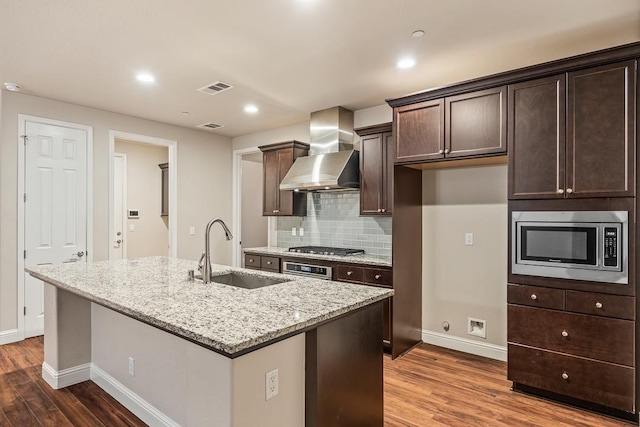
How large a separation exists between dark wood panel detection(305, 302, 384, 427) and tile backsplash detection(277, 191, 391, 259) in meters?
2.01

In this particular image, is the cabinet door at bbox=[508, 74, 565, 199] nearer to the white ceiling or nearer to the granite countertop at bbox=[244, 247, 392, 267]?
the white ceiling

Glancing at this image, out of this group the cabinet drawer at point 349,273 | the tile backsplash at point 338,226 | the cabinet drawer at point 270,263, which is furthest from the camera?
the cabinet drawer at point 270,263

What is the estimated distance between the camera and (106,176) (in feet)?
14.5

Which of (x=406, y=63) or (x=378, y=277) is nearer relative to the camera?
(x=406, y=63)

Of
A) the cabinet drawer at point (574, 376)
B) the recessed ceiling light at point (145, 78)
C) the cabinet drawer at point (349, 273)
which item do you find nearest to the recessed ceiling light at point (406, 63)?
the cabinet drawer at point (349, 273)

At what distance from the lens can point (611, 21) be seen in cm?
234

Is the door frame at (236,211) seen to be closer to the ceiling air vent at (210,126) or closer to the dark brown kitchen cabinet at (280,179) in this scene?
the ceiling air vent at (210,126)

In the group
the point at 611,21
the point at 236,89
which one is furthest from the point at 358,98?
the point at 611,21

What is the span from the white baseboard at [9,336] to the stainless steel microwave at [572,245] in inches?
192

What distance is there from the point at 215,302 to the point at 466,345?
9.27ft

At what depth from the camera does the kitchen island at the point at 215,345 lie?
1436 millimetres

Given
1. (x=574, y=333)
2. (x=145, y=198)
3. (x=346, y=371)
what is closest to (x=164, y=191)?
(x=145, y=198)

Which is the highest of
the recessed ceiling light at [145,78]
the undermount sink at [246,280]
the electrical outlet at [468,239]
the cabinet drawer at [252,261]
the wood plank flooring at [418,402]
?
the recessed ceiling light at [145,78]

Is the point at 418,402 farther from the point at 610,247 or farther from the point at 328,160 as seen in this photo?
the point at 328,160
